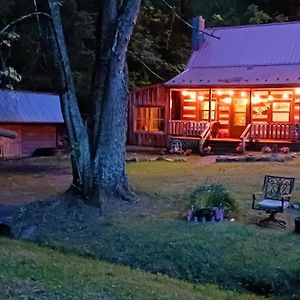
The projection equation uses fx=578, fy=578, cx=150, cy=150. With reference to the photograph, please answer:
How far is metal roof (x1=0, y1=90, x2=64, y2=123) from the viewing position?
2497cm

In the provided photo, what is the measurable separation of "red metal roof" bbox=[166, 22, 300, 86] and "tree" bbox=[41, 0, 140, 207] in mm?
14067

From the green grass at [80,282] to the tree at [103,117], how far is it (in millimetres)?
3687

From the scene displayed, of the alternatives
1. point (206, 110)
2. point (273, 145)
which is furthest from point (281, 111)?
point (206, 110)

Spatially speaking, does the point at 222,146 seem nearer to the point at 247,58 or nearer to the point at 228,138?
the point at 228,138

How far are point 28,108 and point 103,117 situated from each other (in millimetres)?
13930

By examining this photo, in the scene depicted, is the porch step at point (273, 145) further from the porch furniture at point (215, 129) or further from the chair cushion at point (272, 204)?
the chair cushion at point (272, 204)

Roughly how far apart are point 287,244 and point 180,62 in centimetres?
2713

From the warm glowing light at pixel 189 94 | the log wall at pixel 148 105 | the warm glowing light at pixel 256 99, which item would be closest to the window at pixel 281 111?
the warm glowing light at pixel 256 99

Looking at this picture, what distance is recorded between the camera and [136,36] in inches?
1257

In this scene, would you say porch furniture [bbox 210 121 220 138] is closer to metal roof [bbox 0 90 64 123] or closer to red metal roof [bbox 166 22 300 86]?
red metal roof [bbox 166 22 300 86]

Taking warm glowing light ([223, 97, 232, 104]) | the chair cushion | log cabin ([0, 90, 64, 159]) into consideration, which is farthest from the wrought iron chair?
warm glowing light ([223, 97, 232, 104])

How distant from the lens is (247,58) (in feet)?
94.6

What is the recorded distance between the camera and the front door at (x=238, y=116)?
2852cm

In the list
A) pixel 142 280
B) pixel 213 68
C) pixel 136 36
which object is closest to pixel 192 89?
pixel 213 68
